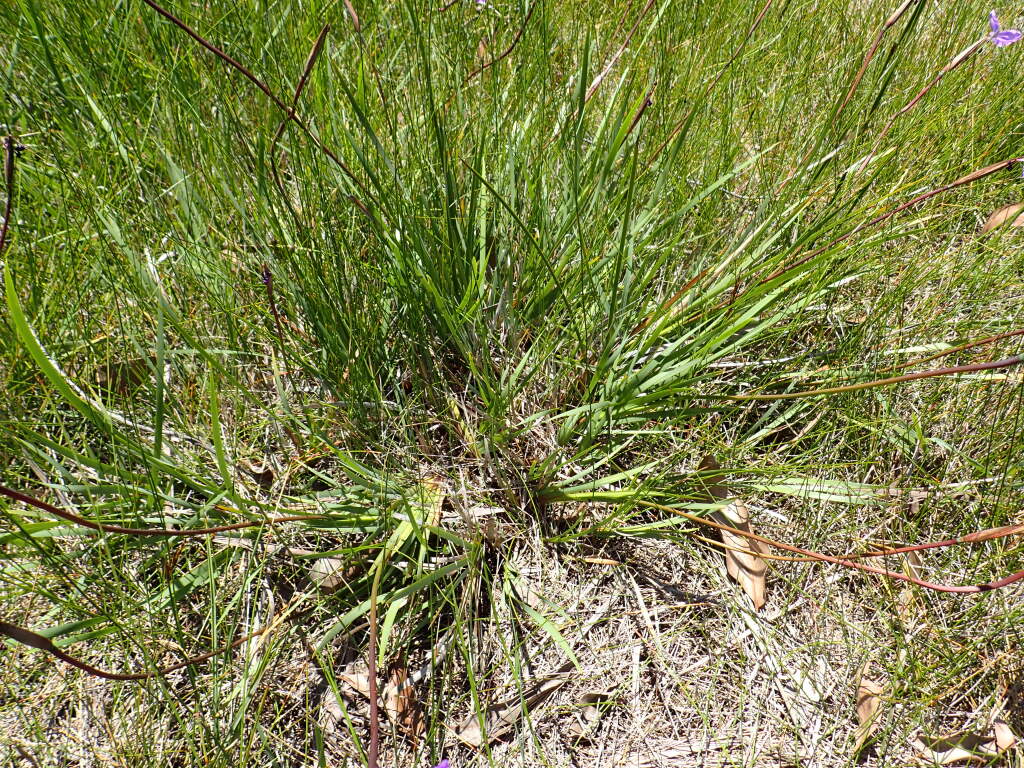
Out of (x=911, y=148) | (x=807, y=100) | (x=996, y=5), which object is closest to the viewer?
(x=911, y=148)

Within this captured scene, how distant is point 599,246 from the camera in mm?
1409

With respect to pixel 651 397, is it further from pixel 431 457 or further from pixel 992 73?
pixel 992 73

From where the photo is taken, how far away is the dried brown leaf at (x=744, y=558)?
4.37ft

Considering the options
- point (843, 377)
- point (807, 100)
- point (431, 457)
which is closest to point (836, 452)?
point (843, 377)

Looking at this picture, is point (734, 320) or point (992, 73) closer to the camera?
point (734, 320)

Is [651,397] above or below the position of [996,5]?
below

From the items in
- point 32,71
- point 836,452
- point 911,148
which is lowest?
point 836,452

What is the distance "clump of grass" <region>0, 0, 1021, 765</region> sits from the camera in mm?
→ 1201

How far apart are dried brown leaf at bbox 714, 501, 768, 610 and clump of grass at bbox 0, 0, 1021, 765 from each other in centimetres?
4

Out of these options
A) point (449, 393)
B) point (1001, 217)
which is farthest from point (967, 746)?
point (1001, 217)

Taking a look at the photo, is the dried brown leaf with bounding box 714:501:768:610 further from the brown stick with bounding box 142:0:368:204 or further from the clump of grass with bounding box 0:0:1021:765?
the brown stick with bounding box 142:0:368:204

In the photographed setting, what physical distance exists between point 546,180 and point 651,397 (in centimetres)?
56

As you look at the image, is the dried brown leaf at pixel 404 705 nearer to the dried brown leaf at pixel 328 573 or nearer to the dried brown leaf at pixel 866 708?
the dried brown leaf at pixel 328 573

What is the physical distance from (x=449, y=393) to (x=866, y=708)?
1007 millimetres
